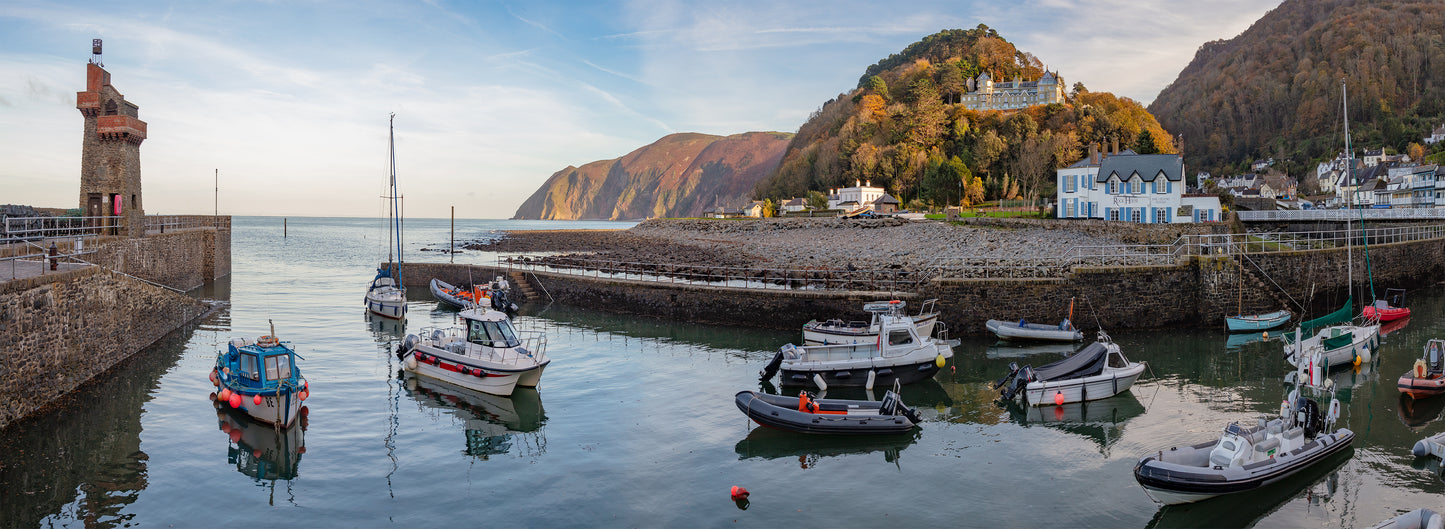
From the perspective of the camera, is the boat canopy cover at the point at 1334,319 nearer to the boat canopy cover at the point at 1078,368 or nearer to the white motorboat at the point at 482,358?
the boat canopy cover at the point at 1078,368

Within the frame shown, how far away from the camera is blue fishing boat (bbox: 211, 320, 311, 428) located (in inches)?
669

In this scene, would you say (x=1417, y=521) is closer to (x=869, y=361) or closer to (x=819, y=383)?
(x=869, y=361)

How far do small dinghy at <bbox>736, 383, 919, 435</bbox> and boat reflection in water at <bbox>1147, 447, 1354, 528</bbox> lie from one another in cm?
550

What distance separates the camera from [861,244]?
195ft

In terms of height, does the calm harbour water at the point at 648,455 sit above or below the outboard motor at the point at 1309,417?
below

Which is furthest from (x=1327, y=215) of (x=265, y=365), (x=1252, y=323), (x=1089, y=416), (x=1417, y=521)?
(x=265, y=365)

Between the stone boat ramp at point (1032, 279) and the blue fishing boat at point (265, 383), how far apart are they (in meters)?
18.0

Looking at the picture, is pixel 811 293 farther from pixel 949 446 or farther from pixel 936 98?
pixel 936 98

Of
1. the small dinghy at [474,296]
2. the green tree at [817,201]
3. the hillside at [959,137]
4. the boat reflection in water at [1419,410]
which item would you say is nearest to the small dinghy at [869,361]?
the boat reflection in water at [1419,410]

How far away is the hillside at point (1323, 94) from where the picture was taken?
129375 millimetres

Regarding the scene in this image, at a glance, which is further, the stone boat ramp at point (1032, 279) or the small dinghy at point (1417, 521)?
the stone boat ramp at point (1032, 279)

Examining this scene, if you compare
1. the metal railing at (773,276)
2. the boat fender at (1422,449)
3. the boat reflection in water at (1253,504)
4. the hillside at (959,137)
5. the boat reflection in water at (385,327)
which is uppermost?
the hillside at (959,137)

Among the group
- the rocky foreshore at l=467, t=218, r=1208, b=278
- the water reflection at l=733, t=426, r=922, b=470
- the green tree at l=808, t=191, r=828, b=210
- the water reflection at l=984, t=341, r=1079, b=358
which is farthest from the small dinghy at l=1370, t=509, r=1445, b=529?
the green tree at l=808, t=191, r=828, b=210

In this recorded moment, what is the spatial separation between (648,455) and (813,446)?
3.63 metres
